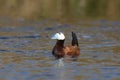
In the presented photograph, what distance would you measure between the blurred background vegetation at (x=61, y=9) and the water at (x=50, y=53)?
6.37 ft

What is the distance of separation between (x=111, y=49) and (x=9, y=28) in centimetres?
664

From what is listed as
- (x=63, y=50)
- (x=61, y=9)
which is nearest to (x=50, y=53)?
(x=63, y=50)

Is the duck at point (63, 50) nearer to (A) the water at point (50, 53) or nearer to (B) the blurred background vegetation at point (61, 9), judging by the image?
(A) the water at point (50, 53)

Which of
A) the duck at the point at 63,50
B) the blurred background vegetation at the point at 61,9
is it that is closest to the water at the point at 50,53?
the duck at the point at 63,50

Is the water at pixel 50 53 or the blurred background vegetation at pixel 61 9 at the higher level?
the blurred background vegetation at pixel 61 9

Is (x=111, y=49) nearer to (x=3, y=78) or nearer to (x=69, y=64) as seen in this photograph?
(x=69, y=64)

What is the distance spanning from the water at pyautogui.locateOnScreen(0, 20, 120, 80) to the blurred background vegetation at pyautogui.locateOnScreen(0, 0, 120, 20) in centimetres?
194

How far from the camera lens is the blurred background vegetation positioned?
1106 inches

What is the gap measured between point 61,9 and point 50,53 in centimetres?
1257

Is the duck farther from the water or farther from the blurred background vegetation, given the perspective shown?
the blurred background vegetation

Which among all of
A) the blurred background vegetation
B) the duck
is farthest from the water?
the blurred background vegetation

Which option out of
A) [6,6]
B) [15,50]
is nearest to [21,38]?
[15,50]

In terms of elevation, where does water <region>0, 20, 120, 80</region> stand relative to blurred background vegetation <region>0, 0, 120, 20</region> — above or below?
below

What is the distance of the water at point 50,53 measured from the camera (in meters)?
14.3
